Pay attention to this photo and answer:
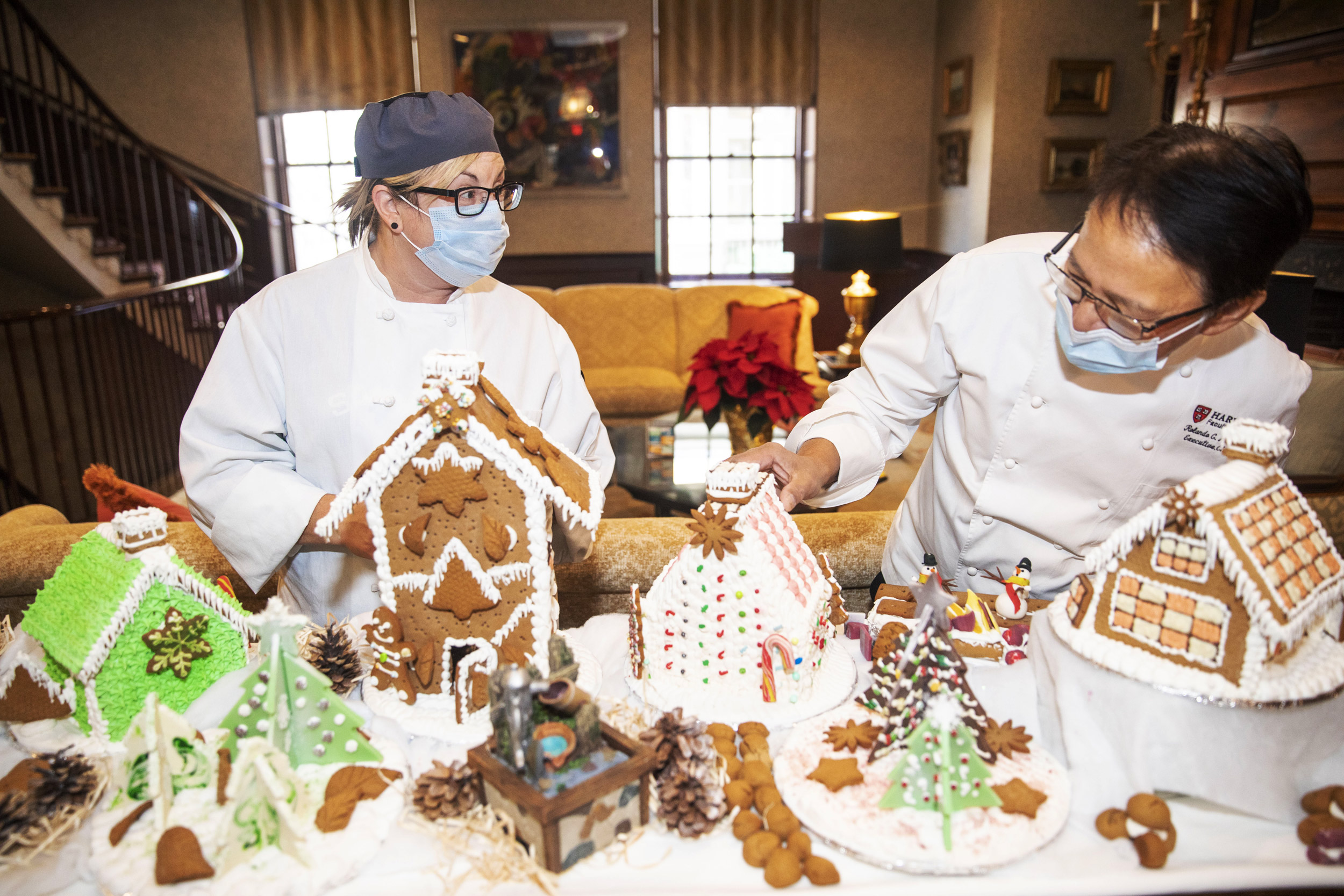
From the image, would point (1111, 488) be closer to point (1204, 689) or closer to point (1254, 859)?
point (1204, 689)

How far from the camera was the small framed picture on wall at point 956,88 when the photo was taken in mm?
8117

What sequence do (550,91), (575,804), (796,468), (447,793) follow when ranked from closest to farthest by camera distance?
(575,804)
(447,793)
(796,468)
(550,91)

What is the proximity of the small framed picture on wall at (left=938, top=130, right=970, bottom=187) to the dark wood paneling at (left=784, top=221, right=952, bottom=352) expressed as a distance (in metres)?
0.77

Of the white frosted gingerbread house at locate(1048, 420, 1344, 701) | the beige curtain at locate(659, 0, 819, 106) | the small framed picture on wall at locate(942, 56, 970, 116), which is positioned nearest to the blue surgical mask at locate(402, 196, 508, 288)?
the white frosted gingerbread house at locate(1048, 420, 1344, 701)

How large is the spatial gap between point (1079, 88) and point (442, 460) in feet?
26.2

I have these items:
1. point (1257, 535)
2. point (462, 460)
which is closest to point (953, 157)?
point (1257, 535)

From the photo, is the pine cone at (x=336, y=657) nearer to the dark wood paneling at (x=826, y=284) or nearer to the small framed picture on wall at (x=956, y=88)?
the dark wood paneling at (x=826, y=284)

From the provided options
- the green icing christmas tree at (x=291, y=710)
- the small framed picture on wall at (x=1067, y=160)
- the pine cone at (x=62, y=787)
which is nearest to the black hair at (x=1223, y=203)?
the green icing christmas tree at (x=291, y=710)

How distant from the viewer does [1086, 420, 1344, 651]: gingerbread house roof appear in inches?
41.2

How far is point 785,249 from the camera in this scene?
868 cm

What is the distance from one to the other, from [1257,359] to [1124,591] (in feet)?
2.50

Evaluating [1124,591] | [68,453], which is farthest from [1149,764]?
[68,453]

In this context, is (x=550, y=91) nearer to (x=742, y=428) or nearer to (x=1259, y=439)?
(x=742, y=428)

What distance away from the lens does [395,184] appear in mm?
1737
